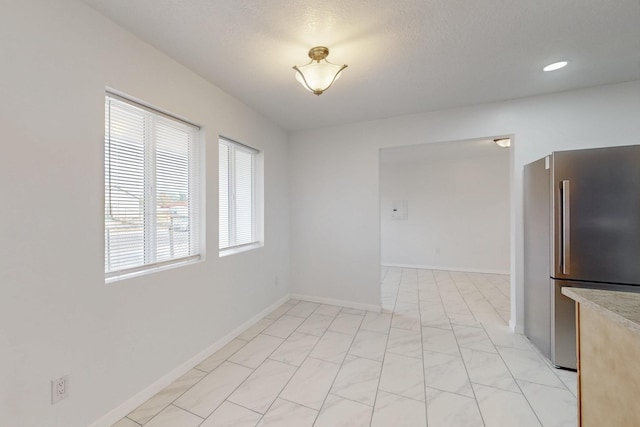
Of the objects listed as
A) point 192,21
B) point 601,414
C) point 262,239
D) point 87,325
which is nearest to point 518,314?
point 601,414

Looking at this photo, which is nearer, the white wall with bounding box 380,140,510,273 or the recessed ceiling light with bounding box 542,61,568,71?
the recessed ceiling light with bounding box 542,61,568,71

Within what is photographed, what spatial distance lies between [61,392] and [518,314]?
3.91 meters

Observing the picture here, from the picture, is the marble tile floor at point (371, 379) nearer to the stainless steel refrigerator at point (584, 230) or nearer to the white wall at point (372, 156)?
the stainless steel refrigerator at point (584, 230)

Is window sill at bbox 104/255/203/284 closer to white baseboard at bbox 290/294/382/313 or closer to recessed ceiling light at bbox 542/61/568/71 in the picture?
white baseboard at bbox 290/294/382/313

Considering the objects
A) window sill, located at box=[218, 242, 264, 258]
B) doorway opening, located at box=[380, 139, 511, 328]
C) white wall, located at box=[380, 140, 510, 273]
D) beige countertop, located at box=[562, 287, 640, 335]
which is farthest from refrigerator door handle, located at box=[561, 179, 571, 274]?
window sill, located at box=[218, 242, 264, 258]

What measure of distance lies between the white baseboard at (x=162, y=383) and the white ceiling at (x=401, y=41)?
2539 millimetres

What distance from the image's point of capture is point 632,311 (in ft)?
2.89

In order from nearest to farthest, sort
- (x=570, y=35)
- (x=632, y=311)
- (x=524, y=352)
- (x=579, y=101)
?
1. (x=632, y=311)
2. (x=570, y=35)
3. (x=524, y=352)
4. (x=579, y=101)

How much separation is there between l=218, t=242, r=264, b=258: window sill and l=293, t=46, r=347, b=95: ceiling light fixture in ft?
6.17

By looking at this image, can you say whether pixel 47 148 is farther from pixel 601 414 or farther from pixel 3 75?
pixel 601 414

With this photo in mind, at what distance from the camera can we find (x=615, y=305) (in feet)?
3.11

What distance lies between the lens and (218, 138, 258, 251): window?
2850 millimetres

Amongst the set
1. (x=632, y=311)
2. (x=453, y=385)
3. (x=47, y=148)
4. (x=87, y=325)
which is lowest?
(x=453, y=385)

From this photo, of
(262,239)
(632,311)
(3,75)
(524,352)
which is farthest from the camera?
(262,239)
